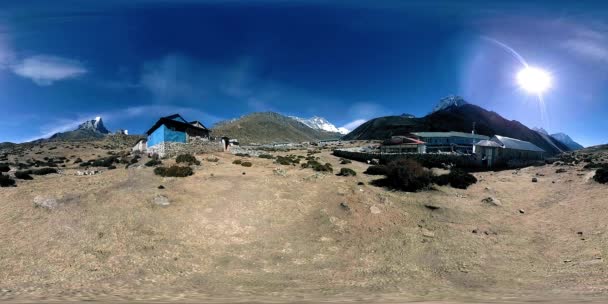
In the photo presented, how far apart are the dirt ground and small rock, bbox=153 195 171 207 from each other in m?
0.50

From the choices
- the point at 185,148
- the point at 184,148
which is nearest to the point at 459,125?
the point at 185,148

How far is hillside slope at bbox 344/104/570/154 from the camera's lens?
484 ft

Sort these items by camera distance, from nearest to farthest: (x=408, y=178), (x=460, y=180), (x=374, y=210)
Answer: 1. (x=374, y=210)
2. (x=408, y=178)
3. (x=460, y=180)

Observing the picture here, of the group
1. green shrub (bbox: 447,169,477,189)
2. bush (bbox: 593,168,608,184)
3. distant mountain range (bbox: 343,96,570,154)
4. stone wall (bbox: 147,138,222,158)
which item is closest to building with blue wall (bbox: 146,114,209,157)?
stone wall (bbox: 147,138,222,158)

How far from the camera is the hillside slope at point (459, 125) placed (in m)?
148

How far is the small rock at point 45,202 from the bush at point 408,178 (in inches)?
885

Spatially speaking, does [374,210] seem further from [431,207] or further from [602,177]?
[602,177]

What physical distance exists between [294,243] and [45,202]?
44.4 feet

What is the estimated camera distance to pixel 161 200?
817 inches

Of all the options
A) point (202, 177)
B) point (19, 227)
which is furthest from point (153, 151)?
point (19, 227)

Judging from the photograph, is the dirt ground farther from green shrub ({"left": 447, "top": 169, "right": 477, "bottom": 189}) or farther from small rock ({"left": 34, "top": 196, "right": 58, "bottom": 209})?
green shrub ({"left": 447, "top": 169, "right": 477, "bottom": 189})

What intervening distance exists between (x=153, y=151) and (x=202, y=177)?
24.9 metres

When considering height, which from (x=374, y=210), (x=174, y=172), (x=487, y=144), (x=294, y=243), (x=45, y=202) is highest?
(x=487, y=144)

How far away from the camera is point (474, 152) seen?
52438 mm
